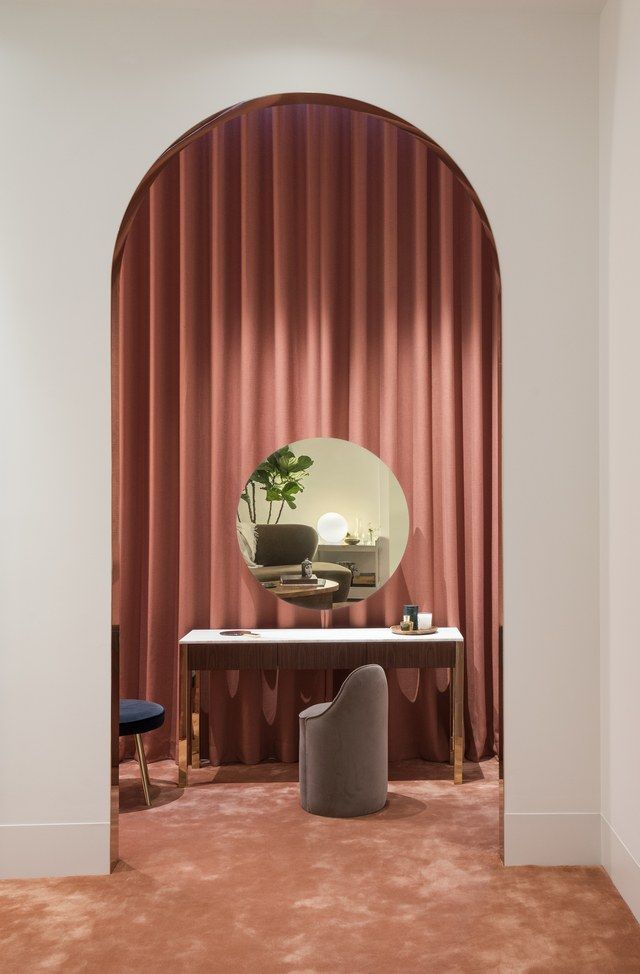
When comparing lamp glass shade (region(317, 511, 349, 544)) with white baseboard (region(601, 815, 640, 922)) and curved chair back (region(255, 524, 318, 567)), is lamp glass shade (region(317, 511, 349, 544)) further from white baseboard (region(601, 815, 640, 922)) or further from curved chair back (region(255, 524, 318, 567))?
white baseboard (region(601, 815, 640, 922))

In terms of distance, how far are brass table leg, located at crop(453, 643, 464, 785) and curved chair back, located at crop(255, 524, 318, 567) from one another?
0.86m

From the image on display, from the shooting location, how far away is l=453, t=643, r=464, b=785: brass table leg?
3734mm

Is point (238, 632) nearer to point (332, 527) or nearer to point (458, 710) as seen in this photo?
point (332, 527)

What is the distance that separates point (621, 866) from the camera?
266 cm

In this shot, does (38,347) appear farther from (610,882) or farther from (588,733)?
(610,882)

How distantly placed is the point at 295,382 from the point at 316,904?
7.61ft

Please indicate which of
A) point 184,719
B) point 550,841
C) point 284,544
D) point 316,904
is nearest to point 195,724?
point 184,719

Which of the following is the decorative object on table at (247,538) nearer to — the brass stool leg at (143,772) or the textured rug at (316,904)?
the brass stool leg at (143,772)

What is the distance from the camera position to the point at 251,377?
4117 millimetres

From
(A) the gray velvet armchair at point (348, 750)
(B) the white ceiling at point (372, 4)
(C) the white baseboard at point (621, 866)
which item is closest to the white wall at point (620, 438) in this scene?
(C) the white baseboard at point (621, 866)

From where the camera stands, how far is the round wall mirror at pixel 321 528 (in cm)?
414

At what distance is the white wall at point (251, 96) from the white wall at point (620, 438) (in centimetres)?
6

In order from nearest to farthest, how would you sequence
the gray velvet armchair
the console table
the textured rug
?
the textured rug < the gray velvet armchair < the console table

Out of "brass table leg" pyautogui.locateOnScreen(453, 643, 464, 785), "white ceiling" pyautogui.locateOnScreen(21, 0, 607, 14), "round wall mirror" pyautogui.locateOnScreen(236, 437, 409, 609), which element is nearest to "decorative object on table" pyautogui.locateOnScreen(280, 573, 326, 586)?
"round wall mirror" pyautogui.locateOnScreen(236, 437, 409, 609)
